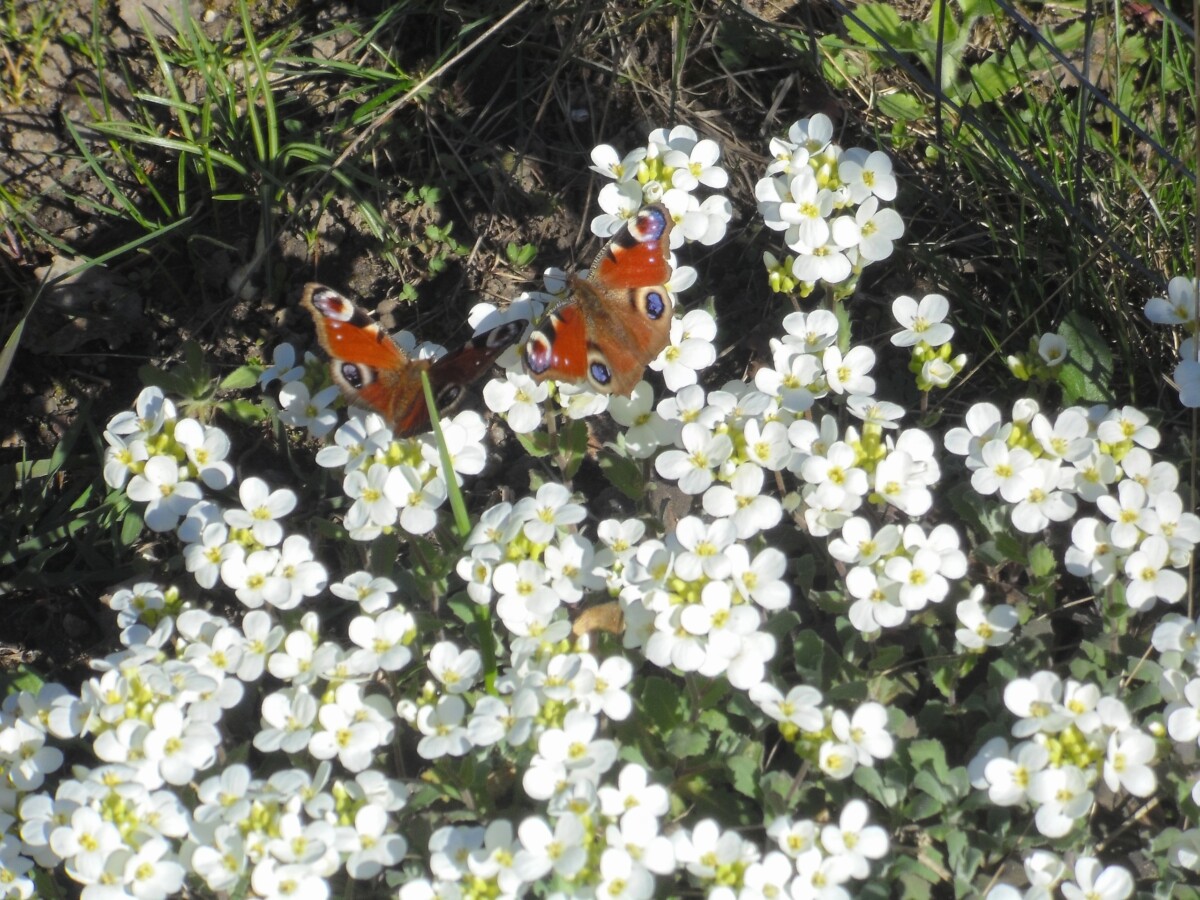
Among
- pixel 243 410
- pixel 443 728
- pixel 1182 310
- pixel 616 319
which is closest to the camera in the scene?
pixel 443 728

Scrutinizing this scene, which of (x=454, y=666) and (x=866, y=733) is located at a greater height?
(x=866, y=733)

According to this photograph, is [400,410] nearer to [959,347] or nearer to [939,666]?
[939,666]

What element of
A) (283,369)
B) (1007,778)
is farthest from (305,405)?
(1007,778)

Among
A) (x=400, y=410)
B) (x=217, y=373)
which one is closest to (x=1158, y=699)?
(x=400, y=410)

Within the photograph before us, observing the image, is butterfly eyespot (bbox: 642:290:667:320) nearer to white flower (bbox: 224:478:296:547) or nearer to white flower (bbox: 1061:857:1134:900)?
white flower (bbox: 224:478:296:547)

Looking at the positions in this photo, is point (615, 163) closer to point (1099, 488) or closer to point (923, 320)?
point (923, 320)

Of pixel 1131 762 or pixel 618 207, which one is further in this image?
pixel 618 207
